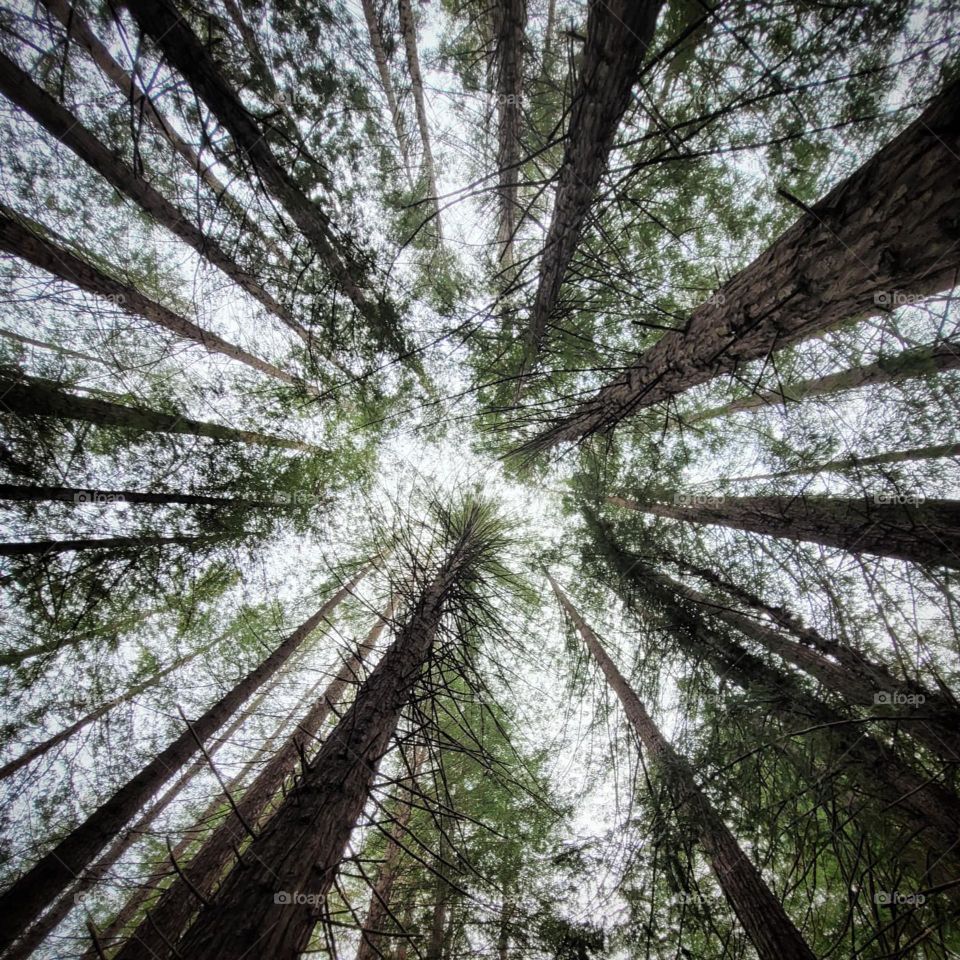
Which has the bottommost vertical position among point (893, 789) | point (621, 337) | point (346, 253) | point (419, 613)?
point (893, 789)

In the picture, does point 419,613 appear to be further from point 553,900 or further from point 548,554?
point 548,554

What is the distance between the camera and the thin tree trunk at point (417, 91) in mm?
5050

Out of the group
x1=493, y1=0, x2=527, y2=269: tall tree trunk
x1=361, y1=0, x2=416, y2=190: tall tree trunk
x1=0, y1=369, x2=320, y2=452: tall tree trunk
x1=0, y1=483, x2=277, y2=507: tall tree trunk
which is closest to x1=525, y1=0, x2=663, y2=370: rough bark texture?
x1=493, y1=0, x2=527, y2=269: tall tree trunk

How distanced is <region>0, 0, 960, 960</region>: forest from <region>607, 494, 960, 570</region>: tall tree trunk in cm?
5

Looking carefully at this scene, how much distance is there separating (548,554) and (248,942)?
6.57 m

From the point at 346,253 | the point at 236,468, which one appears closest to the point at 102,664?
the point at 236,468

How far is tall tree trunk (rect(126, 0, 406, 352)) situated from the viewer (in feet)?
8.87

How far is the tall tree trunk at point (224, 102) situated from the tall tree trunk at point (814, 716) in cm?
513

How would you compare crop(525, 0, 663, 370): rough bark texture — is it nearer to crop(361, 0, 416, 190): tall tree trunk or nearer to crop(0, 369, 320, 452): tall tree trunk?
crop(361, 0, 416, 190): tall tree trunk

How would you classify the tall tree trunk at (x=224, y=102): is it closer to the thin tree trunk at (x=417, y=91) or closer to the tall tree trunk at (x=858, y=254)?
the thin tree trunk at (x=417, y=91)

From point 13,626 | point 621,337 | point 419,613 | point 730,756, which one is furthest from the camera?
point 621,337

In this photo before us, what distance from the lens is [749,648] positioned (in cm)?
530

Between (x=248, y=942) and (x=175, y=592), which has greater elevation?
(x=175, y=592)

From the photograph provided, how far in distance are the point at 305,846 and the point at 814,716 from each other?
4.29 meters
